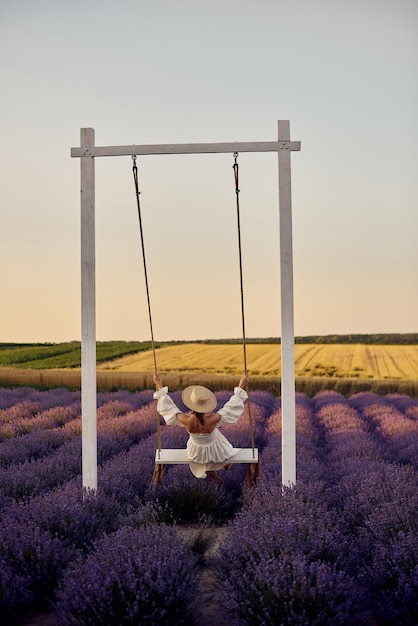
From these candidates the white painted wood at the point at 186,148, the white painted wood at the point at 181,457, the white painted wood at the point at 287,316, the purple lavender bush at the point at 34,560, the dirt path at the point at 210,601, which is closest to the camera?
the dirt path at the point at 210,601

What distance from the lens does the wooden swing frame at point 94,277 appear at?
16.5 ft

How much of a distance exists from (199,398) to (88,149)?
1.83 metres

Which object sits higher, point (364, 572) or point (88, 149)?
point (88, 149)

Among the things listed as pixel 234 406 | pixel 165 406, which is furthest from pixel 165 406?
pixel 234 406

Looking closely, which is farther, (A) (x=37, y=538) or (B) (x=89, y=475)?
(B) (x=89, y=475)

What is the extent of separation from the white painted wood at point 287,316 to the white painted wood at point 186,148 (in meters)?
0.07

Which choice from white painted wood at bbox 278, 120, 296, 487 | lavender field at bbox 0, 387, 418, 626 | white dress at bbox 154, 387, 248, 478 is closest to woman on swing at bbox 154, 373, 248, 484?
white dress at bbox 154, 387, 248, 478

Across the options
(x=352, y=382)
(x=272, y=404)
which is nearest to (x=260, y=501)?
(x=272, y=404)

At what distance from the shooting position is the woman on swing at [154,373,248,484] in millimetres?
5594

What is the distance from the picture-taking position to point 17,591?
3.58 metres

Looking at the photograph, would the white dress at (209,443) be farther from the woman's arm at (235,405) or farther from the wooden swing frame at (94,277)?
the wooden swing frame at (94,277)

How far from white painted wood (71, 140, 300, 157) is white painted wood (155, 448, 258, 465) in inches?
79.2

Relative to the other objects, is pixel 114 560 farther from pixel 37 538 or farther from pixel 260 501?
pixel 260 501

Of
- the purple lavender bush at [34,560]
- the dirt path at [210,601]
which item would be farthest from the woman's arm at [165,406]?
the purple lavender bush at [34,560]
